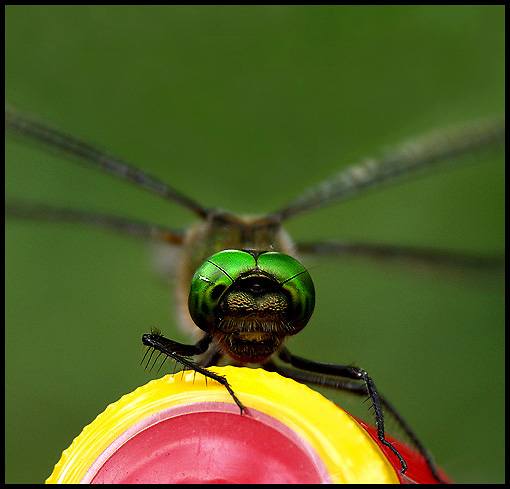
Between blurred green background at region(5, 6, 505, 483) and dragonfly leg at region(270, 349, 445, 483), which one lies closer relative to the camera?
dragonfly leg at region(270, 349, 445, 483)

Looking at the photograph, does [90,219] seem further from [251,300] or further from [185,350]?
[251,300]

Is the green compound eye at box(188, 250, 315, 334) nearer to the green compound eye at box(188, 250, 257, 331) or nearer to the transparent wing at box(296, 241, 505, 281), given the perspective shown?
the green compound eye at box(188, 250, 257, 331)

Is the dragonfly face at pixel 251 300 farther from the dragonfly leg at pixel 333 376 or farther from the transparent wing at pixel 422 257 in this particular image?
the transparent wing at pixel 422 257

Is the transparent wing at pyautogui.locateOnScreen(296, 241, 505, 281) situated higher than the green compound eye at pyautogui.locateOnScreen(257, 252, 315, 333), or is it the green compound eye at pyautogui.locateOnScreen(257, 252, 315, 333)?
the transparent wing at pyautogui.locateOnScreen(296, 241, 505, 281)

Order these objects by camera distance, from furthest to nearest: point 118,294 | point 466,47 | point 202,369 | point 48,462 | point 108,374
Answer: point 466,47, point 118,294, point 108,374, point 48,462, point 202,369

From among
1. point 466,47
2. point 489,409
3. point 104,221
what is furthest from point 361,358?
point 466,47

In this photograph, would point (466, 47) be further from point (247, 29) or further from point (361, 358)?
point (361, 358)

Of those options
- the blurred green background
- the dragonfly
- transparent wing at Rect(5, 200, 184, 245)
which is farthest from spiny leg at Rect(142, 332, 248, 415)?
the blurred green background
